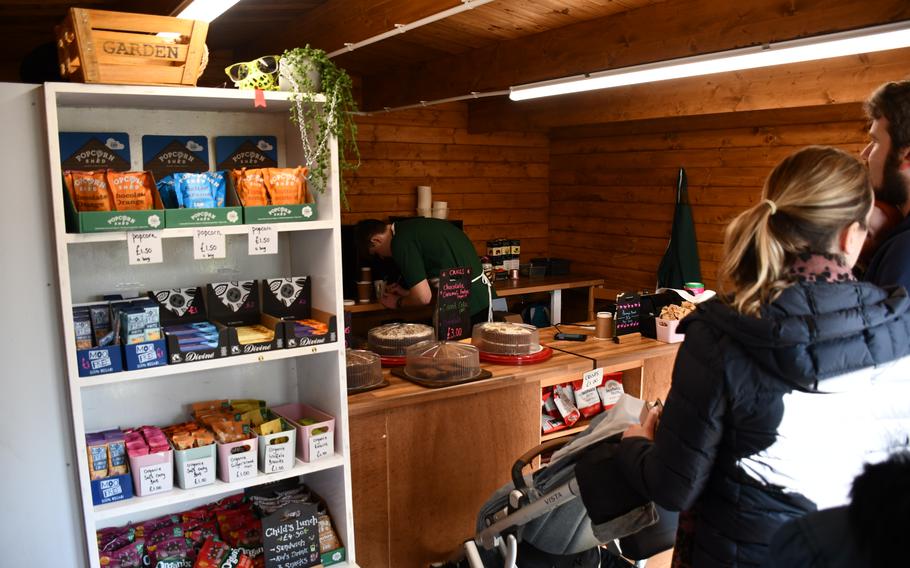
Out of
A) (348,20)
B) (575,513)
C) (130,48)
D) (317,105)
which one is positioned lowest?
(575,513)

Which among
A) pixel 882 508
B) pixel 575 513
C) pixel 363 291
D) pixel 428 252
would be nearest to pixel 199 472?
pixel 575 513

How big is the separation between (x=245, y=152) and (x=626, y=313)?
209 cm

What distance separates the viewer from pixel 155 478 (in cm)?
218

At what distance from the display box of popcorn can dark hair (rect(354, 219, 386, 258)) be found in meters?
2.21

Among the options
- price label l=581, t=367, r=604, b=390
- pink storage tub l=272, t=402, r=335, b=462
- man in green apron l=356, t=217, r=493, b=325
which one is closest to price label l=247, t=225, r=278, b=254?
pink storage tub l=272, t=402, r=335, b=462

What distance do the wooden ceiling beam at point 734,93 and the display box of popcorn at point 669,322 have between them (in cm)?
159

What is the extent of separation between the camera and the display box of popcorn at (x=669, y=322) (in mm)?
3592

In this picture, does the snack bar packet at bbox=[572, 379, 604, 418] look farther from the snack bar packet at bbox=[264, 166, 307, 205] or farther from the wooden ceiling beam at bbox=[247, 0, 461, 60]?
the wooden ceiling beam at bbox=[247, 0, 461, 60]

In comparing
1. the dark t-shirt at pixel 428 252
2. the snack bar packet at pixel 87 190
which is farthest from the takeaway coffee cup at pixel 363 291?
the snack bar packet at pixel 87 190

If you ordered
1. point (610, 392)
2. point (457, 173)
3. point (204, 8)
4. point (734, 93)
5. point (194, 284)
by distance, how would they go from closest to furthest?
1. point (194, 284)
2. point (204, 8)
3. point (610, 392)
4. point (734, 93)
5. point (457, 173)

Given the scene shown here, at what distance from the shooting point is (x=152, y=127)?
2.39m

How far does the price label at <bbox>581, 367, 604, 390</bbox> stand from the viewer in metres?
3.27

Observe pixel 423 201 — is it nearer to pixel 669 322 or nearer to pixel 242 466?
pixel 669 322

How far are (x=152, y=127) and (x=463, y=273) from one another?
1619mm
